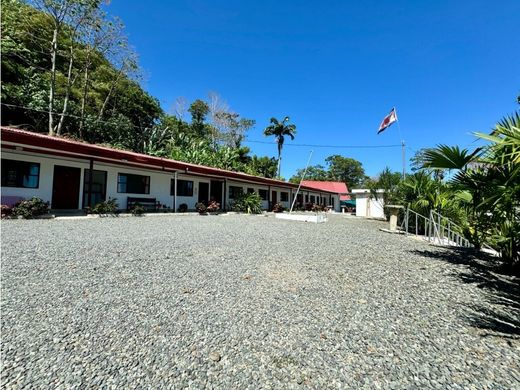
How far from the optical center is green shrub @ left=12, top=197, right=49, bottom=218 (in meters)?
9.98

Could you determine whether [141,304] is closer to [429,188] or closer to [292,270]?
[292,270]

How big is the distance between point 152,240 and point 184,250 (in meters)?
1.54

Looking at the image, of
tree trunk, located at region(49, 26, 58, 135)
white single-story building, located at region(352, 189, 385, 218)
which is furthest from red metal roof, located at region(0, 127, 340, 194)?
white single-story building, located at region(352, 189, 385, 218)

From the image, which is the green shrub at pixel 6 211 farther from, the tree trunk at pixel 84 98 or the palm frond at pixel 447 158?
the tree trunk at pixel 84 98

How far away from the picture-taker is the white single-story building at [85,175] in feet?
36.5

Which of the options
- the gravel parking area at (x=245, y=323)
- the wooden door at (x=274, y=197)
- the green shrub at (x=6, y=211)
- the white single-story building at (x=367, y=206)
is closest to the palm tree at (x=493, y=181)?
the gravel parking area at (x=245, y=323)

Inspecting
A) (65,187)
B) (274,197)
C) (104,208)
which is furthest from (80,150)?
(274,197)

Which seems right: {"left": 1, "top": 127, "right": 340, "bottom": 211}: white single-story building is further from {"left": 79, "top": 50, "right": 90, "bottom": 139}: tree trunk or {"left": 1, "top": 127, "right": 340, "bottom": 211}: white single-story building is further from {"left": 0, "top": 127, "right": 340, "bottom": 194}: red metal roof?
{"left": 79, "top": 50, "right": 90, "bottom": 139}: tree trunk

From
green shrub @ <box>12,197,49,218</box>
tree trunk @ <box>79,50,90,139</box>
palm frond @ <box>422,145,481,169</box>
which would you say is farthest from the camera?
tree trunk @ <box>79,50,90,139</box>

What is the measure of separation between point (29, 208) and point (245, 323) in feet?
36.9

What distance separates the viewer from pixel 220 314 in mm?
3156

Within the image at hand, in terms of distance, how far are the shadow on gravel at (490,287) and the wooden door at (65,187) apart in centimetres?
1487

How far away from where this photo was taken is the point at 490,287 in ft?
14.9

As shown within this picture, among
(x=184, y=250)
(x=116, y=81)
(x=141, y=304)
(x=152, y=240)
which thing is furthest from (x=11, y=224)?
(x=116, y=81)
